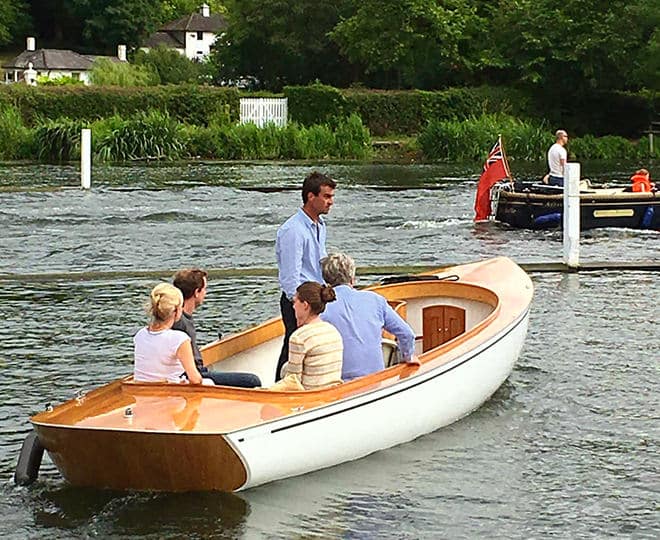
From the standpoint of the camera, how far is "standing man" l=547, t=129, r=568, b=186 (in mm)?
25969

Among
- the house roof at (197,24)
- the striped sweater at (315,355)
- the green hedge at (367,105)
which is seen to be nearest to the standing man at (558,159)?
the striped sweater at (315,355)

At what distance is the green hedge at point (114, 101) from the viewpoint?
54.9 metres

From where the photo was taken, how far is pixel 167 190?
34.7 metres

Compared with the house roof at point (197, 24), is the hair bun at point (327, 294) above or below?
below

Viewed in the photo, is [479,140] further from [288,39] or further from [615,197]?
[615,197]

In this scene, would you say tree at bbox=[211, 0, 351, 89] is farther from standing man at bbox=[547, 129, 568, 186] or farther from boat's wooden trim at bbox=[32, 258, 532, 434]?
boat's wooden trim at bbox=[32, 258, 532, 434]

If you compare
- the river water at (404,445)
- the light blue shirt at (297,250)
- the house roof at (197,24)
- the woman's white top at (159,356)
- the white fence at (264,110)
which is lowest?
the river water at (404,445)

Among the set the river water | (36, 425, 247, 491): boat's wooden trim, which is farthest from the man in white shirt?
(36, 425, 247, 491): boat's wooden trim

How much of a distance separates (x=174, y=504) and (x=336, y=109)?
50.1 m

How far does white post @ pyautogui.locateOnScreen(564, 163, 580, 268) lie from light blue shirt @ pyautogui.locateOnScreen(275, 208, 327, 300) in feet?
30.2

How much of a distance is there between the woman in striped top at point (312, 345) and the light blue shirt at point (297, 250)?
74cm

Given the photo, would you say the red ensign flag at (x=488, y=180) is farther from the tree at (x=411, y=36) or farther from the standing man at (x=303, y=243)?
the tree at (x=411, y=36)

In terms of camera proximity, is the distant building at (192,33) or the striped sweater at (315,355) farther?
the distant building at (192,33)

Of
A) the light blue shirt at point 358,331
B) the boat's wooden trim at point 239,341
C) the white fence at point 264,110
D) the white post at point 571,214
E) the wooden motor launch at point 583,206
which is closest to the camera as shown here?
the light blue shirt at point 358,331
